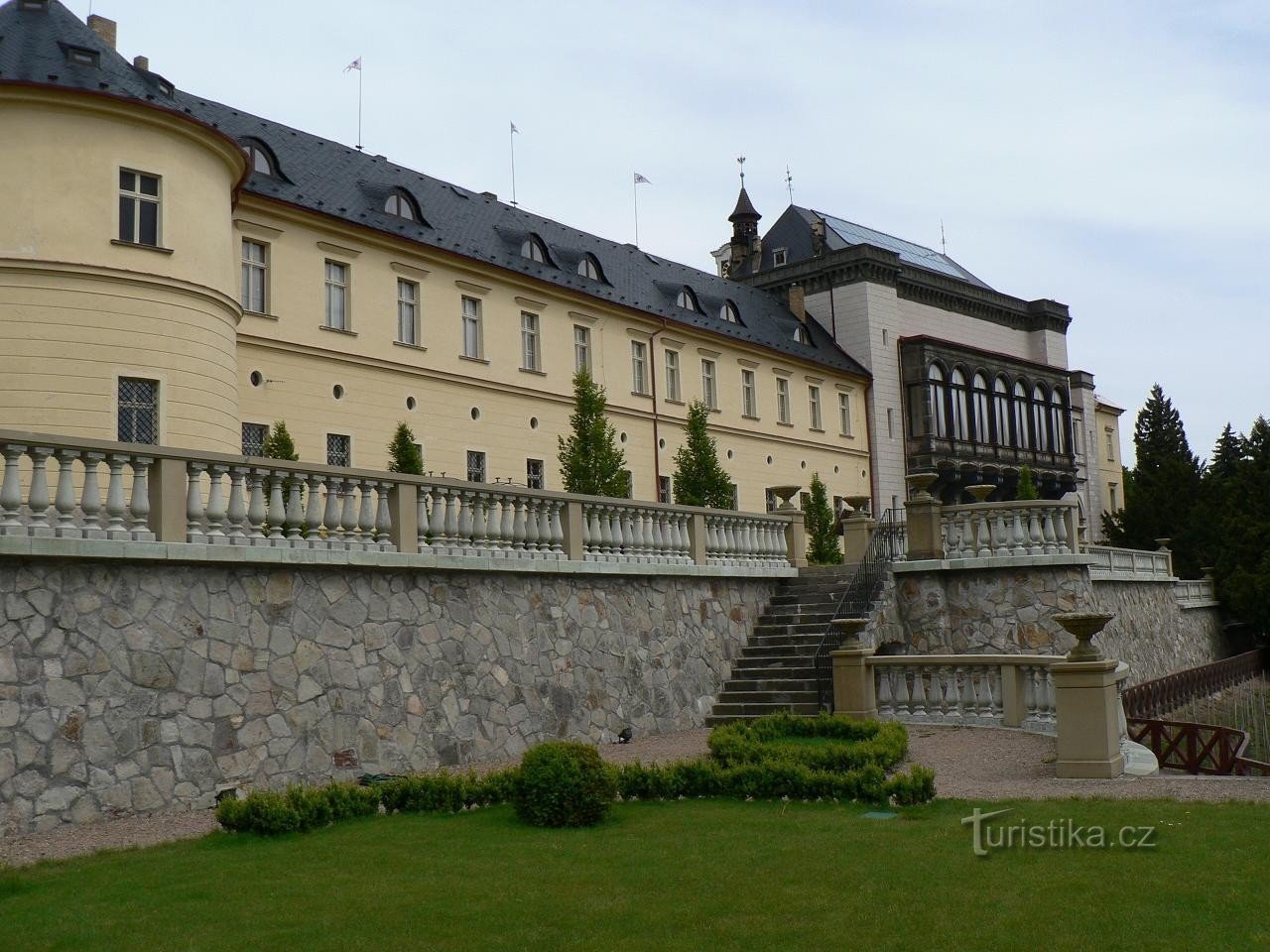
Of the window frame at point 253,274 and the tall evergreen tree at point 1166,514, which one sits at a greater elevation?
the window frame at point 253,274

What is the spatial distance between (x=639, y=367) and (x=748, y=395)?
612 cm

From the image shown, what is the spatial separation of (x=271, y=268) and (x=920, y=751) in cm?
1899

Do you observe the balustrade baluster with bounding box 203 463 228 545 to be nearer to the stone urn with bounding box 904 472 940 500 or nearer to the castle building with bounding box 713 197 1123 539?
the stone urn with bounding box 904 472 940 500

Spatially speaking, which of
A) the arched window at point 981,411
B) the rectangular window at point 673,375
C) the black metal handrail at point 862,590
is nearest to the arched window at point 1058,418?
the arched window at point 981,411

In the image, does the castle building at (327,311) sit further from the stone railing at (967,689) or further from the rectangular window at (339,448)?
the stone railing at (967,689)

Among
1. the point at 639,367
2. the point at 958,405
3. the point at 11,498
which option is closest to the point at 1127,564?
the point at 639,367

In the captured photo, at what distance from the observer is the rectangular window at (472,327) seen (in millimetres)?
33416

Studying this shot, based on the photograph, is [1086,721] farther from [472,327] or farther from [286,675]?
[472,327]

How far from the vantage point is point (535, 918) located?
7156 mm

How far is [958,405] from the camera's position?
5122 centimetres

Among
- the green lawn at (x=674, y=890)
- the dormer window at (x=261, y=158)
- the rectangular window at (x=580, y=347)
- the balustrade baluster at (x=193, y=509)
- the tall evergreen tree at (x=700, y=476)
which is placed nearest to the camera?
the green lawn at (x=674, y=890)

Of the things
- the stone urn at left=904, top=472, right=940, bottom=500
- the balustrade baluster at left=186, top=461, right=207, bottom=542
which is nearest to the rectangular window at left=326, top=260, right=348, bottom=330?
the stone urn at left=904, top=472, right=940, bottom=500

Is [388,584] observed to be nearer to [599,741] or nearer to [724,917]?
[599,741]

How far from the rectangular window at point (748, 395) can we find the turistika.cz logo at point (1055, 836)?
35.3 m
